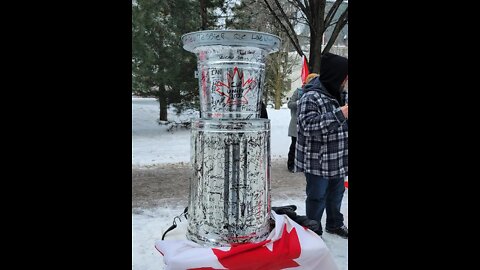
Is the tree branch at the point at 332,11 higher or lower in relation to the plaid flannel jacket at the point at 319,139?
higher

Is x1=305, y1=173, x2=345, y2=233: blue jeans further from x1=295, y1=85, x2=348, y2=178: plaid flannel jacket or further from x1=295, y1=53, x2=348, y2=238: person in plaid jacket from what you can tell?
x1=295, y1=85, x2=348, y2=178: plaid flannel jacket

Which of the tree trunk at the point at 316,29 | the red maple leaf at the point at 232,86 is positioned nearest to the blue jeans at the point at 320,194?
the red maple leaf at the point at 232,86

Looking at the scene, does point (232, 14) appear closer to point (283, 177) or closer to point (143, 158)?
point (143, 158)

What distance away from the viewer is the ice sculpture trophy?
7.15ft

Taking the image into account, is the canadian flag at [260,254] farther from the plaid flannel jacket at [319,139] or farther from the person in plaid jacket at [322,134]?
the plaid flannel jacket at [319,139]

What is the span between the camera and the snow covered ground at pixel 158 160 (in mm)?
3371

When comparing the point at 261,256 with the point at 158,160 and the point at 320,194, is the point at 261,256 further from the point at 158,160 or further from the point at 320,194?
the point at 158,160

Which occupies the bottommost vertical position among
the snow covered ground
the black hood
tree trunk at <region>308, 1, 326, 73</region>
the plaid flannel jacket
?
the snow covered ground

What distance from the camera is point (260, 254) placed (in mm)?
2139

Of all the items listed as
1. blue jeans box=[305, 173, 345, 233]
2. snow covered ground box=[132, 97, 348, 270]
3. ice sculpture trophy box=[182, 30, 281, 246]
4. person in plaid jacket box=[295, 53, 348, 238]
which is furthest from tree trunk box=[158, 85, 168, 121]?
ice sculpture trophy box=[182, 30, 281, 246]

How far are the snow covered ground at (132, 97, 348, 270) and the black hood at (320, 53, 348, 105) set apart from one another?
1478 millimetres

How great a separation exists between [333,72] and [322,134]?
21.5 inches

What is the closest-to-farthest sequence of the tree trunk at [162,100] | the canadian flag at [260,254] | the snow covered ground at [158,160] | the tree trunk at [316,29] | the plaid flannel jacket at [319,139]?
the canadian flag at [260,254] < the plaid flannel jacket at [319,139] < the snow covered ground at [158,160] < the tree trunk at [316,29] < the tree trunk at [162,100]

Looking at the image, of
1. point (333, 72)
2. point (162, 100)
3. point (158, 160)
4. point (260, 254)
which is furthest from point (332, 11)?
point (260, 254)
